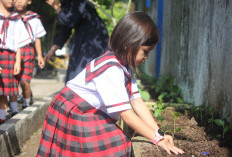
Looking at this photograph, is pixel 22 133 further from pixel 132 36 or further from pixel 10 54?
pixel 132 36

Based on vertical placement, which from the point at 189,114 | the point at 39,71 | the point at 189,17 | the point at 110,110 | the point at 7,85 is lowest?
the point at 39,71

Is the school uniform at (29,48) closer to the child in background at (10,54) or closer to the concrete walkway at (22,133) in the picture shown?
the child in background at (10,54)

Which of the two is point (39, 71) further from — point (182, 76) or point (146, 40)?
point (146, 40)

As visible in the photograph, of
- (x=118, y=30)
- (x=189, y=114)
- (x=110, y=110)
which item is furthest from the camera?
(x=189, y=114)

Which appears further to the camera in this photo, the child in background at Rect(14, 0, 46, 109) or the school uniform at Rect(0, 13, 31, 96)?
the child in background at Rect(14, 0, 46, 109)

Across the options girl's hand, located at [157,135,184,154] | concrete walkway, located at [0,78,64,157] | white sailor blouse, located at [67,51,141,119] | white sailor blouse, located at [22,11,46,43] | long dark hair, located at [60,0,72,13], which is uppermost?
long dark hair, located at [60,0,72,13]

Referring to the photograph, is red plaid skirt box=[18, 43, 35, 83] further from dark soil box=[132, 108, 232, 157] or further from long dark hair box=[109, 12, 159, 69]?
long dark hair box=[109, 12, 159, 69]

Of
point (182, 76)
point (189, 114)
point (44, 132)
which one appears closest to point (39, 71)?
point (182, 76)

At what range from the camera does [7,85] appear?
3.67 meters

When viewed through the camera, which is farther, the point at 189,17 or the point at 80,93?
the point at 189,17

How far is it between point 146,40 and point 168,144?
0.63 m

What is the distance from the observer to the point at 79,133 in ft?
5.85

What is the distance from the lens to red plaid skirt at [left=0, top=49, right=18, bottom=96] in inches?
143

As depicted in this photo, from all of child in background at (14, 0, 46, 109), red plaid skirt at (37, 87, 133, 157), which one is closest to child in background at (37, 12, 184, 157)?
red plaid skirt at (37, 87, 133, 157)
